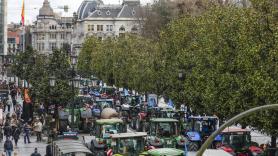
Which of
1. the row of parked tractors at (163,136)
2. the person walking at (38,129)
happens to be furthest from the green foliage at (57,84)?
the person walking at (38,129)

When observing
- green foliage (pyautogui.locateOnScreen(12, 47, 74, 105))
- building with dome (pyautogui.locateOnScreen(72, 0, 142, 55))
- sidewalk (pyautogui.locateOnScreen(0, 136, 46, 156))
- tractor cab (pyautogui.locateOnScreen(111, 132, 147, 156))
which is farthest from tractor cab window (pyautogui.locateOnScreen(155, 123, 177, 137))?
building with dome (pyautogui.locateOnScreen(72, 0, 142, 55))

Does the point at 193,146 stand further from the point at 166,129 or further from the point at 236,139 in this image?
the point at 236,139

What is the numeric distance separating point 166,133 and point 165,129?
0.30 m

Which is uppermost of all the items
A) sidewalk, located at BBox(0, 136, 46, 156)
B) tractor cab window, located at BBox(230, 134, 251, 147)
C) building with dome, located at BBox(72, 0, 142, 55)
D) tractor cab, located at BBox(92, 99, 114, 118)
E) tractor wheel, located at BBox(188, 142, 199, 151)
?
building with dome, located at BBox(72, 0, 142, 55)

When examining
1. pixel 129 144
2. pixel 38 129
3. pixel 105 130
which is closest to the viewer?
pixel 129 144

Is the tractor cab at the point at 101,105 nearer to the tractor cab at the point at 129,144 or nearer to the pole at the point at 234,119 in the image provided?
the tractor cab at the point at 129,144

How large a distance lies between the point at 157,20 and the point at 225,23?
77.5 m

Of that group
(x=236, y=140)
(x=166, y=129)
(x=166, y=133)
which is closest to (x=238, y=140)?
(x=236, y=140)

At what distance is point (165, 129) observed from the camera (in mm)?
41031

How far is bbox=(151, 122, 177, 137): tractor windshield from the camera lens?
134 ft

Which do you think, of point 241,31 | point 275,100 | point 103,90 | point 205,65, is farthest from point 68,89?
point 103,90

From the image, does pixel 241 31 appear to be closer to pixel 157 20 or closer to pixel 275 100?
pixel 275 100

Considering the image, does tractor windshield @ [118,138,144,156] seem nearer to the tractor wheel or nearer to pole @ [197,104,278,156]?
the tractor wheel

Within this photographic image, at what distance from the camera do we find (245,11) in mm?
37438
